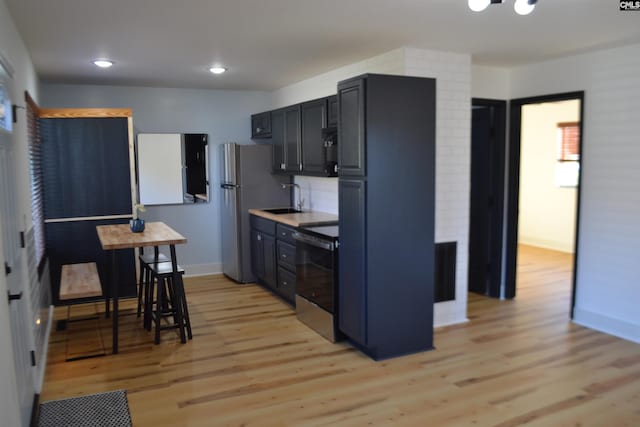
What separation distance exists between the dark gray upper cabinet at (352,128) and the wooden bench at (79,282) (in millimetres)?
2194

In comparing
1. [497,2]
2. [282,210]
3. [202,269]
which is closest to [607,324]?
[497,2]

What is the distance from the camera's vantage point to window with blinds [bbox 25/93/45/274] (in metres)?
4.26

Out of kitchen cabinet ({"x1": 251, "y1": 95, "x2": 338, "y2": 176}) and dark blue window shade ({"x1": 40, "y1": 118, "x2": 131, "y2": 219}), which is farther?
dark blue window shade ({"x1": 40, "y1": 118, "x2": 131, "y2": 219})

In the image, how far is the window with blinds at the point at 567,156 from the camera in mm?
8258

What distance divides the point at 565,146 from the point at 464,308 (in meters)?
4.86

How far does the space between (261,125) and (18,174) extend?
3.61 metres

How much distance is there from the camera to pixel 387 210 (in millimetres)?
3727

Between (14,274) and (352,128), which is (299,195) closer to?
(352,128)

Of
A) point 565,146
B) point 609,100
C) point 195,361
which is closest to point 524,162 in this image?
point 565,146

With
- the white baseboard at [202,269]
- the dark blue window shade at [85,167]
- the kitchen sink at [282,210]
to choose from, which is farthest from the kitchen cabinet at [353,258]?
the white baseboard at [202,269]

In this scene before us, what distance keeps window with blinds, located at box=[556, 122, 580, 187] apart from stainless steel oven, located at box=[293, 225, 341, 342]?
5.34 metres

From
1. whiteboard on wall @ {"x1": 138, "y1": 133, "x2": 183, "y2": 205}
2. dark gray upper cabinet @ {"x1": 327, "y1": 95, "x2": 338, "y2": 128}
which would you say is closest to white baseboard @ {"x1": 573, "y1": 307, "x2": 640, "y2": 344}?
dark gray upper cabinet @ {"x1": 327, "y1": 95, "x2": 338, "y2": 128}

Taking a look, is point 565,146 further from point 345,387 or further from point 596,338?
point 345,387

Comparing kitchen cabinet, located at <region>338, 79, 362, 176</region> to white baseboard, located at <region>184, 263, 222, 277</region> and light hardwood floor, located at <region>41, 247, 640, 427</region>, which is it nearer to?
light hardwood floor, located at <region>41, 247, 640, 427</region>
